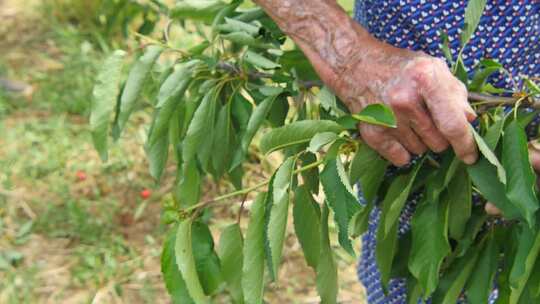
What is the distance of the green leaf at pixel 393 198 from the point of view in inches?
43.7

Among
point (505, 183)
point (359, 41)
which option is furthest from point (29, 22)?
point (505, 183)

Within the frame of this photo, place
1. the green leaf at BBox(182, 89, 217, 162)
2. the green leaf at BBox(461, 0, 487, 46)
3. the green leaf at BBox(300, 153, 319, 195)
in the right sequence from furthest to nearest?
the green leaf at BBox(182, 89, 217, 162) < the green leaf at BBox(300, 153, 319, 195) < the green leaf at BBox(461, 0, 487, 46)

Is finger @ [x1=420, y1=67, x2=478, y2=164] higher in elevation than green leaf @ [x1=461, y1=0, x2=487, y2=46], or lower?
lower

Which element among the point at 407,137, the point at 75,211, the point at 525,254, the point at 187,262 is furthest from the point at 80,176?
the point at 525,254

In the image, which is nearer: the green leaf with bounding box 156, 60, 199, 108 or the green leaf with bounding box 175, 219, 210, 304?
the green leaf with bounding box 175, 219, 210, 304

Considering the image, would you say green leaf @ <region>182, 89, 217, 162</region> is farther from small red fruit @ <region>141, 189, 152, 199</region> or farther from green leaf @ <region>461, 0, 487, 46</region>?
small red fruit @ <region>141, 189, 152, 199</region>

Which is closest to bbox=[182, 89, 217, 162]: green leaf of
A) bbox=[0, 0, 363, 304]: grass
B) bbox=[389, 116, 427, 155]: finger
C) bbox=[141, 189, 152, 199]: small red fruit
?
bbox=[389, 116, 427, 155]: finger

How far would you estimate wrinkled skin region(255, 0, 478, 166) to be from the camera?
102 centimetres

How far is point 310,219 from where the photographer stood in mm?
1133

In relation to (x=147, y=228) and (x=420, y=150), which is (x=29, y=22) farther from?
(x=420, y=150)

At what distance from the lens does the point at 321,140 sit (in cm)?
103

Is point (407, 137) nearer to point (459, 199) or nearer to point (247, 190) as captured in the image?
point (459, 199)

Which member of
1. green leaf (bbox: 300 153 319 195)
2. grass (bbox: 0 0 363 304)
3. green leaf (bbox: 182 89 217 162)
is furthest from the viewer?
grass (bbox: 0 0 363 304)

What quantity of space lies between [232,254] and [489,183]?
35 centimetres
